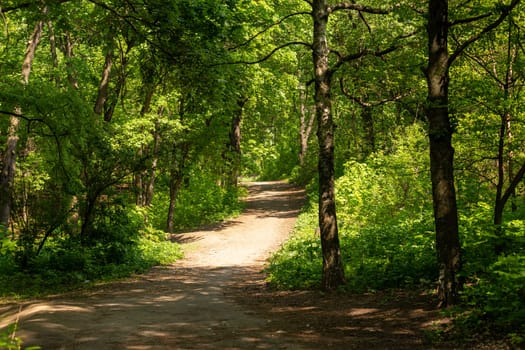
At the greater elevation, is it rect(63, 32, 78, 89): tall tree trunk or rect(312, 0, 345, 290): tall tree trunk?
rect(63, 32, 78, 89): tall tree trunk

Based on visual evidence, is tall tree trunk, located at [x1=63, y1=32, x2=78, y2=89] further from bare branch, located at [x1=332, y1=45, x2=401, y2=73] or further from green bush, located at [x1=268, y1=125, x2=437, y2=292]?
bare branch, located at [x1=332, y1=45, x2=401, y2=73]

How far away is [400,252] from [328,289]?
182 centimetres

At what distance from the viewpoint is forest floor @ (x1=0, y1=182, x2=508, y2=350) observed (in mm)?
6770

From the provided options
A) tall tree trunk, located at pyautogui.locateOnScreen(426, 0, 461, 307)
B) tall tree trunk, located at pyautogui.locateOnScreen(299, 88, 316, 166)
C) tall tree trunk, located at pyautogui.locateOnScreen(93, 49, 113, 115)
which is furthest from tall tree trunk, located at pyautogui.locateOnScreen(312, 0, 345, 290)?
tall tree trunk, located at pyautogui.locateOnScreen(299, 88, 316, 166)

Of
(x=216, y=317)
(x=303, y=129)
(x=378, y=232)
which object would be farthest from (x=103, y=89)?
(x=303, y=129)

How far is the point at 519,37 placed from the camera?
27.7ft

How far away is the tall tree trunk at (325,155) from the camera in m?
10.8

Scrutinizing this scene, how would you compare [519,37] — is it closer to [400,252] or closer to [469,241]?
[469,241]

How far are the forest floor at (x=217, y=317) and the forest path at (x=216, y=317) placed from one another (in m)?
0.01

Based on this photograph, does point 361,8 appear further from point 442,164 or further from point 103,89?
point 103,89

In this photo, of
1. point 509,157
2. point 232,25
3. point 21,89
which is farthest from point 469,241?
point 21,89

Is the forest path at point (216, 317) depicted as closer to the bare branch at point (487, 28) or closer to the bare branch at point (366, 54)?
the bare branch at point (487, 28)

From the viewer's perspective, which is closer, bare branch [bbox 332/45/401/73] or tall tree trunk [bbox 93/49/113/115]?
bare branch [bbox 332/45/401/73]

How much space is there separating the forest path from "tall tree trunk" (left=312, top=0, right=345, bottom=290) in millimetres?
660
